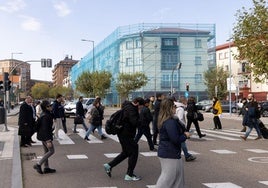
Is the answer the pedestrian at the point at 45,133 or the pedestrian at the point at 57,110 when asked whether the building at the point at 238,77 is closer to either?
the pedestrian at the point at 57,110

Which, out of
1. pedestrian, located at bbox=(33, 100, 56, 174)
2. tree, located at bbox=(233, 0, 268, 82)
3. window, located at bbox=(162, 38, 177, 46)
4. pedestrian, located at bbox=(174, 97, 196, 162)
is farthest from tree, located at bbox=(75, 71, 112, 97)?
pedestrian, located at bbox=(33, 100, 56, 174)

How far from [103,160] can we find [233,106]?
124 feet

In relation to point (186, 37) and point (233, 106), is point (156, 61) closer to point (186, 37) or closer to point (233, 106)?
point (186, 37)

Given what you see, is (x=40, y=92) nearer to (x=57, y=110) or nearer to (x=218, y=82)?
(x=218, y=82)

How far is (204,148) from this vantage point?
13305mm

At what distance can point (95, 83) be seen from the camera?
71.8 metres

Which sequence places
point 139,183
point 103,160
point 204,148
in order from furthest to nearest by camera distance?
point 204,148 → point 103,160 → point 139,183

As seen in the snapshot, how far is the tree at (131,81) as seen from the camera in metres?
65.9

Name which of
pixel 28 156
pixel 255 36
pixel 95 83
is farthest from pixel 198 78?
pixel 28 156

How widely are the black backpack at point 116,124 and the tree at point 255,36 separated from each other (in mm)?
15410

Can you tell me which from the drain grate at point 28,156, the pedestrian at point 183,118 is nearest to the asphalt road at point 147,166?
the drain grate at point 28,156

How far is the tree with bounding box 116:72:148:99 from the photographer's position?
65938mm

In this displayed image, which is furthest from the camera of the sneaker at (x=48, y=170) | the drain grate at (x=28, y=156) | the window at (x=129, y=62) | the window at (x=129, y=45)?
the window at (x=129, y=62)

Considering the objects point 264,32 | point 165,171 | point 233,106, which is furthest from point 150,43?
point 165,171
